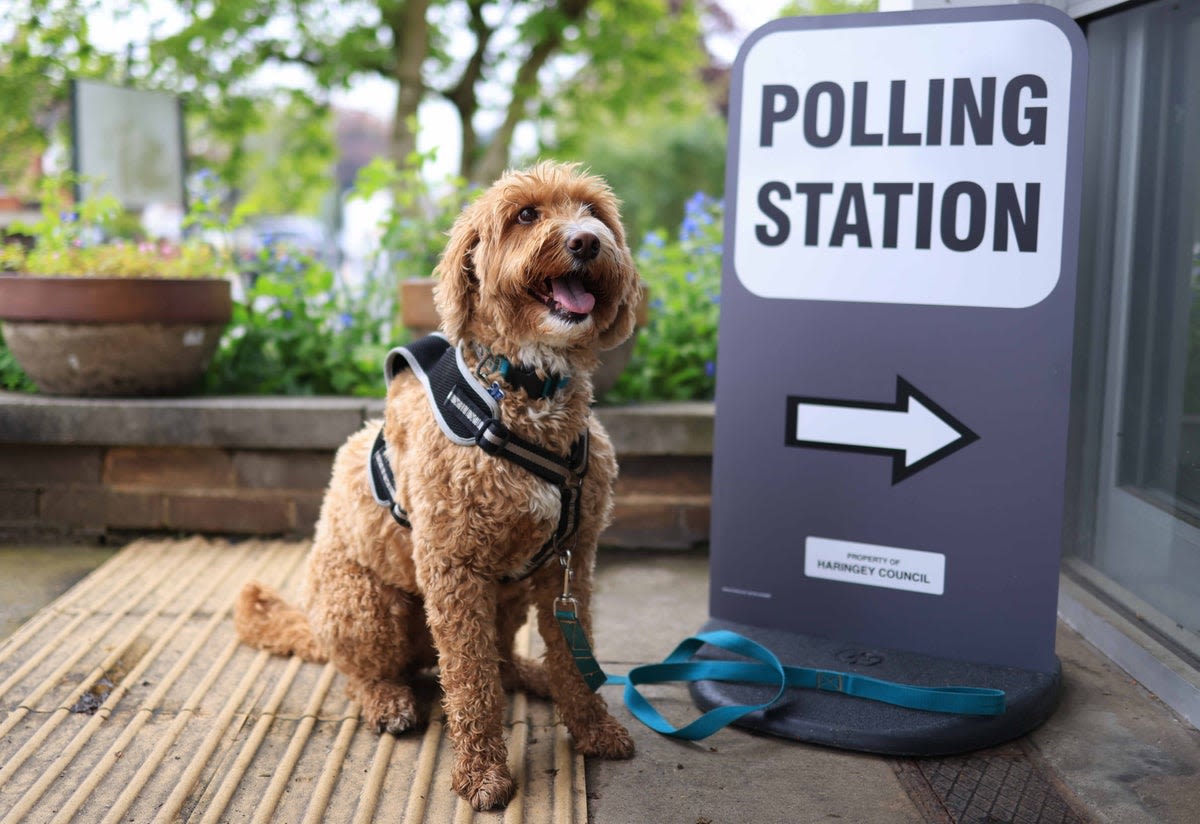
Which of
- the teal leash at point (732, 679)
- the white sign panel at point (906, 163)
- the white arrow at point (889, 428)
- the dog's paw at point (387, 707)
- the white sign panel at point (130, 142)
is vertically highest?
the white sign panel at point (130, 142)

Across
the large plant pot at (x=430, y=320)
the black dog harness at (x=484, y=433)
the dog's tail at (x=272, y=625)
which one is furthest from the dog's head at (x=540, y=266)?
the large plant pot at (x=430, y=320)

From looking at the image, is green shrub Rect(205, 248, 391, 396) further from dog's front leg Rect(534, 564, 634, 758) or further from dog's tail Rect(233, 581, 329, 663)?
dog's front leg Rect(534, 564, 634, 758)

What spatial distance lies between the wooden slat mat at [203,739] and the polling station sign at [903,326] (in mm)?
986

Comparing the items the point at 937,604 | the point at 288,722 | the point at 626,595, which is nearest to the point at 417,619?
the point at 288,722

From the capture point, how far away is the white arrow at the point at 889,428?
2.75 meters

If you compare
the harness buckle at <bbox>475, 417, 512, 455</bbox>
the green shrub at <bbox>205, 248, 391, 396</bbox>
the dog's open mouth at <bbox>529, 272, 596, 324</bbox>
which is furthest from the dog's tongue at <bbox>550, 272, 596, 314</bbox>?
the green shrub at <bbox>205, 248, 391, 396</bbox>

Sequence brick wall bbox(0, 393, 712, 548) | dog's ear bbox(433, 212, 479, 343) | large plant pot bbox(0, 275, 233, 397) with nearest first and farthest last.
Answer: dog's ear bbox(433, 212, 479, 343), large plant pot bbox(0, 275, 233, 397), brick wall bbox(0, 393, 712, 548)

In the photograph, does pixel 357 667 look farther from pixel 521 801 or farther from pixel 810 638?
pixel 810 638

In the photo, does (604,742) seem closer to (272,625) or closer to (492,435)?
(492,435)

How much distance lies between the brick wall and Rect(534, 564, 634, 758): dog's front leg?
160 cm

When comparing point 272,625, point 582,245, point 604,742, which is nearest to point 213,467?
point 272,625

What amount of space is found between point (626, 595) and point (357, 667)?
1.26 metres

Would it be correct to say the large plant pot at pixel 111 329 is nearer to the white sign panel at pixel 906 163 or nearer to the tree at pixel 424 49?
the white sign panel at pixel 906 163

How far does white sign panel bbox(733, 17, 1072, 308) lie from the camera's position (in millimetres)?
2580
